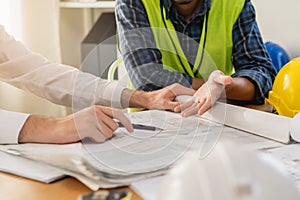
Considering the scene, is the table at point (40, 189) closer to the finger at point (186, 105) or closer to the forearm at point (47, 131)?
the forearm at point (47, 131)

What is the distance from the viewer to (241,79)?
1146mm

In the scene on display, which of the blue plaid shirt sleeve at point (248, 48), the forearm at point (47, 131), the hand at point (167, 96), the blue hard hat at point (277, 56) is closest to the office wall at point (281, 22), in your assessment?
the blue hard hat at point (277, 56)

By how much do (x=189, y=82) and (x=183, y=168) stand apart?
29.6 inches

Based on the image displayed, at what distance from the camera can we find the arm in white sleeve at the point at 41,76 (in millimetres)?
969

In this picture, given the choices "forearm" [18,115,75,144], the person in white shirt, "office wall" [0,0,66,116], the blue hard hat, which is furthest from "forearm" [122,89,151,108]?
"office wall" [0,0,66,116]

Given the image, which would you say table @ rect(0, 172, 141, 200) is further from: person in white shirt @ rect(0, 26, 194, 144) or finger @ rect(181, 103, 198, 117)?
finger @ rect(181, 103, 198, 117)

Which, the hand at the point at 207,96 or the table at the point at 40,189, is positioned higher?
the hand at the point at 207,96

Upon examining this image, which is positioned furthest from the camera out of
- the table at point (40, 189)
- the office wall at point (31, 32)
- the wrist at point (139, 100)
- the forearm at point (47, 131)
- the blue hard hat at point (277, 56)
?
the office wall at point (31, 32)

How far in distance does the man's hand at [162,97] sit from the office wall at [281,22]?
0.90 meters

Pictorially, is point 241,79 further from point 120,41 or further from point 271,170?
point 271,170

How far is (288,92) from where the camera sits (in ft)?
3.04

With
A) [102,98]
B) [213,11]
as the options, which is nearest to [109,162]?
[102,98]

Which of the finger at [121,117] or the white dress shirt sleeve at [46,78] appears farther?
the white dress shirt sleeve at [46,78]

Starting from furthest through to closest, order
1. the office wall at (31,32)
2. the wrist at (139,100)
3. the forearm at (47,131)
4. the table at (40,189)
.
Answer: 1. the office wall at (31,32)
2. the wrist at (139,100)
3. the forearm at (47,131)
4. the table at (40,189)
